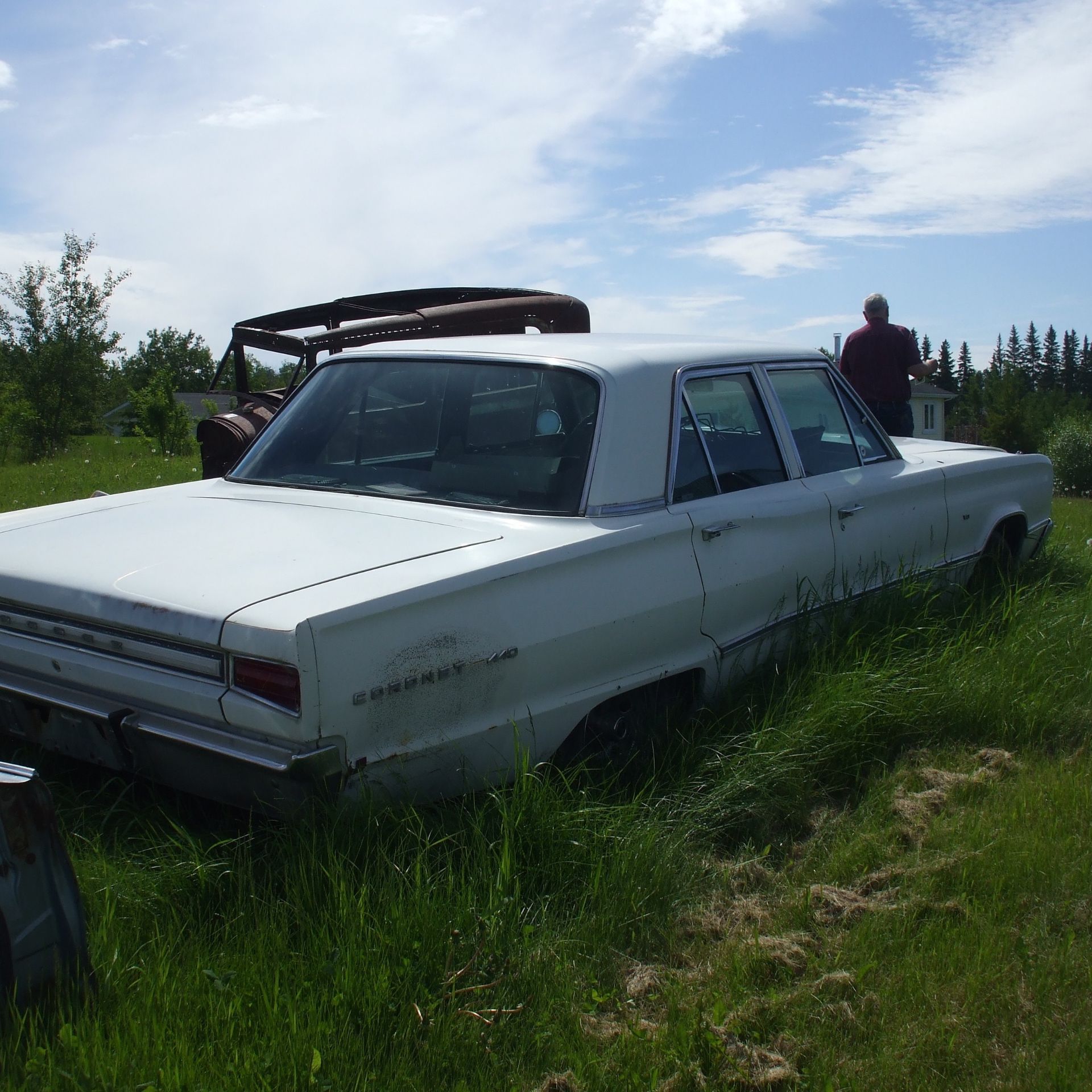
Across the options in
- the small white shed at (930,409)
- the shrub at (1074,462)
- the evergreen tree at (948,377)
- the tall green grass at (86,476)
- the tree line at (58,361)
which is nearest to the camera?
the tall green grass at (86,476)

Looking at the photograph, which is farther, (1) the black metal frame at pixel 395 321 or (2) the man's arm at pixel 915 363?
(1) the black metal frame at pixel 395 321

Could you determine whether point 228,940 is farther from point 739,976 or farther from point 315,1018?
point 739,976

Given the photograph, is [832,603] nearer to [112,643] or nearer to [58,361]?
[112,643]

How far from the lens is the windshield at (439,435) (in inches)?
137

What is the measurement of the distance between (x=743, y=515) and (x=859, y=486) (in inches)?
36.6

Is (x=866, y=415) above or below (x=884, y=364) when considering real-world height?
below

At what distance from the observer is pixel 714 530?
3629 millimetres

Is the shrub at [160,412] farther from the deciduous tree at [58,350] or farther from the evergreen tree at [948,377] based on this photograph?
the evergreen tree at [948,377]

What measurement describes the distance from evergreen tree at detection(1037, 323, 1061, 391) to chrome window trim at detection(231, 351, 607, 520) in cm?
14022

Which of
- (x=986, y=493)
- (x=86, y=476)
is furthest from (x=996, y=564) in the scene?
(x=86, y=476)

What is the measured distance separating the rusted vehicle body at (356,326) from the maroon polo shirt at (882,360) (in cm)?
214

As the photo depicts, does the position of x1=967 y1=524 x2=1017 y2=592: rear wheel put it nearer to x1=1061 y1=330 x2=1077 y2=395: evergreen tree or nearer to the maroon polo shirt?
the maroon polo shirt

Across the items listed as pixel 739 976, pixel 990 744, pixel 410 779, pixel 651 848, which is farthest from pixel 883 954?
pixel 990 744

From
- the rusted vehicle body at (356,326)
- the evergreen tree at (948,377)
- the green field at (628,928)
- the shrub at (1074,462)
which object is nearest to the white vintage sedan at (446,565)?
the green field at (628,928)
